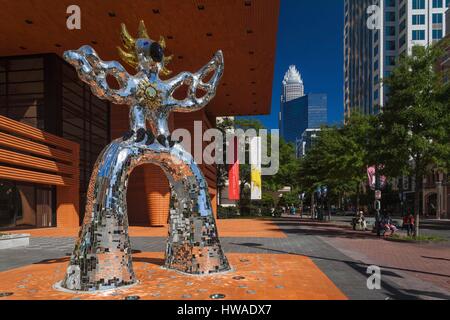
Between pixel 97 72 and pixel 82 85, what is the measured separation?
21359 mm

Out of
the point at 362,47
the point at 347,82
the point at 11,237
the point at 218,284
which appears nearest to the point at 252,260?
the point at 218,284

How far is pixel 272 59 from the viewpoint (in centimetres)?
2372

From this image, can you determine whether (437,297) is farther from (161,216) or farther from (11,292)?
(161,216)

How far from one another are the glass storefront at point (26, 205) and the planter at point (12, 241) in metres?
6.93

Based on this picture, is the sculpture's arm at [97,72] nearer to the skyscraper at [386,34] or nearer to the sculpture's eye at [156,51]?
the sculpture's eye at [156,51]

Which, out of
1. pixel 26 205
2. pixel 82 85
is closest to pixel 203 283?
pixel 26 205

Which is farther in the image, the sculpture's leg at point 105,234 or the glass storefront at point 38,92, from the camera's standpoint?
the glass storefront at point 38,92

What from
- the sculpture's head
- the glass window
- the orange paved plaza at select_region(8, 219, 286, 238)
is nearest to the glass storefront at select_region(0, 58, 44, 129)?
the orange paved plaza at select_region(8, 219, 286, 238)

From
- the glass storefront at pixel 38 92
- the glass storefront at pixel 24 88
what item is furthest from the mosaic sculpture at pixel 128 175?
the glass storefront at pixel 24 88

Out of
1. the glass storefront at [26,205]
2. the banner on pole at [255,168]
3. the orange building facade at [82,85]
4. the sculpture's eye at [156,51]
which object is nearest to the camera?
the sculpture's eye at [156,51]

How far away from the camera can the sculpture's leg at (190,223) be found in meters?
8.52

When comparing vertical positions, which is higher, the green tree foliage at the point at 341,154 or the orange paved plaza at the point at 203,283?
the green tree foliage at the point at 341,154

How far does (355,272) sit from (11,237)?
13.0 meters

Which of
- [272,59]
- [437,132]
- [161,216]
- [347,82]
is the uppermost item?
[347,82]
